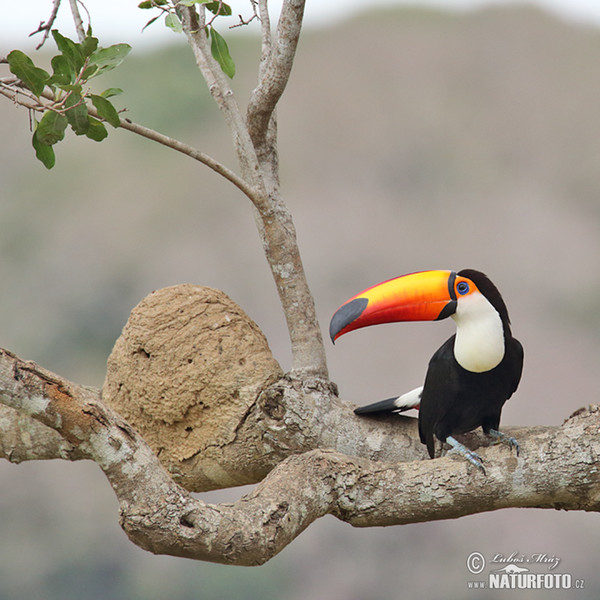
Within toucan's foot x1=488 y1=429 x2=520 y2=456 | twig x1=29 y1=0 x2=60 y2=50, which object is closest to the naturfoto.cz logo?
toucan's foot x1=488 y1=429 x2=520 y2=456

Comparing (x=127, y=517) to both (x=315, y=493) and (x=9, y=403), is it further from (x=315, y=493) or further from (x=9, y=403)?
(x=315, y=493)

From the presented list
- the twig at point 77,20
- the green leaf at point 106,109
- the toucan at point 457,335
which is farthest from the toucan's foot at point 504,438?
the twig at point 77,20

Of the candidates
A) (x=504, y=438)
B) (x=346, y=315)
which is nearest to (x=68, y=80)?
(x=346, y=315)

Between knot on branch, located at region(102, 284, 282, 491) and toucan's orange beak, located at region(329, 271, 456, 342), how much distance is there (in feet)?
1.37

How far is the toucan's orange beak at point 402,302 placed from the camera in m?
2.64

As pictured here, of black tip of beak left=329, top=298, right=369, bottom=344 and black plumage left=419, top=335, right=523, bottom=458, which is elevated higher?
black tip of beak left=329, top=298, right=369, bottom=344

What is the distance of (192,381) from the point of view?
2887 mm

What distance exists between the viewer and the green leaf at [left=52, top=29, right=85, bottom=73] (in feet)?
6.98

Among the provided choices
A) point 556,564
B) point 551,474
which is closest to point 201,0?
point 551,474

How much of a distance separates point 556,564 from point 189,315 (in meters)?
1.52

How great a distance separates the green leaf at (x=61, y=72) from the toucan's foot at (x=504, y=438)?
1627 millimetres

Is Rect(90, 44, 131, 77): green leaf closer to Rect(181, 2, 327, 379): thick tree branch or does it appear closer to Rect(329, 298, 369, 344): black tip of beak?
Rect(181, 2, 327, 379): thick tree branch

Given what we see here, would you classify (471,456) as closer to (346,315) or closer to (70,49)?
(346,315)

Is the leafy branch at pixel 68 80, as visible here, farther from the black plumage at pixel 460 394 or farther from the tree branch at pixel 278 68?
the black plumage at pixel 460 394
